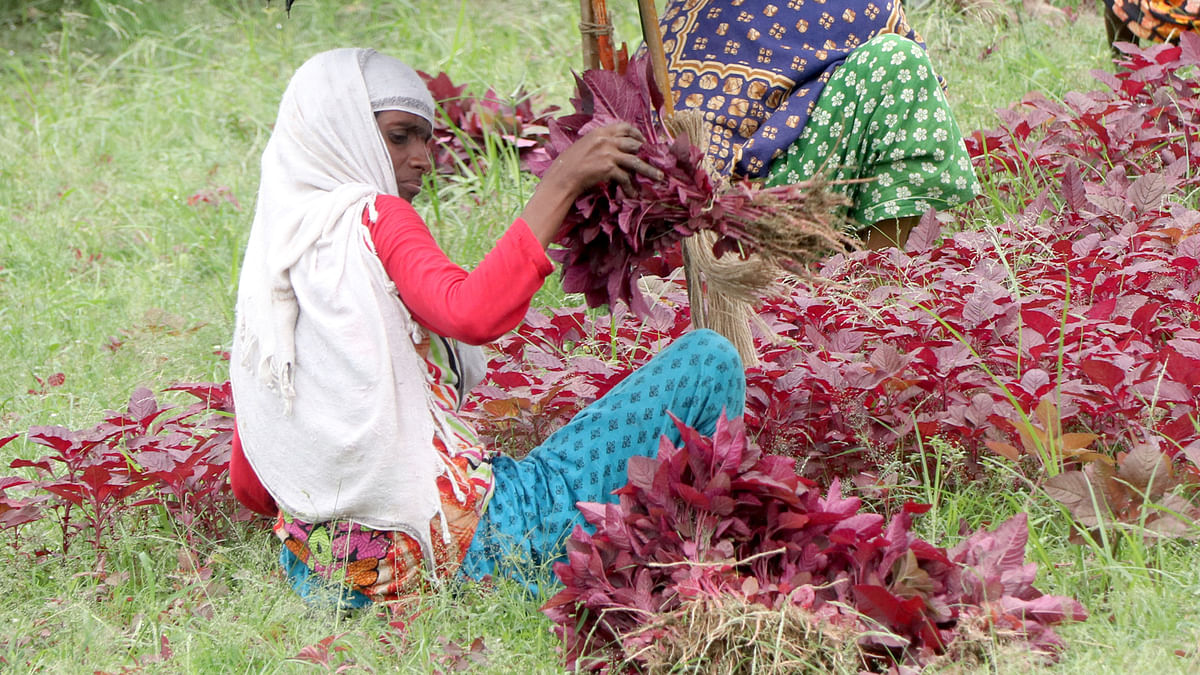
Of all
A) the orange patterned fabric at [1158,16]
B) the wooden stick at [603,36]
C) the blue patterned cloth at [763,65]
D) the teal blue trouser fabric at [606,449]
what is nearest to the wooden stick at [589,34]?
the wooden stick at [603,36]

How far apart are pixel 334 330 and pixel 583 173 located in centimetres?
54

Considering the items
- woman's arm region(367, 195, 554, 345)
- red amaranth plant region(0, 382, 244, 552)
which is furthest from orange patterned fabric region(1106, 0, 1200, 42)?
red amaranth plant region(0, 382, 244, 552)

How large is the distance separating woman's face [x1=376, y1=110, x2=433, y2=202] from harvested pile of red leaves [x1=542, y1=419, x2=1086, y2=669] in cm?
72

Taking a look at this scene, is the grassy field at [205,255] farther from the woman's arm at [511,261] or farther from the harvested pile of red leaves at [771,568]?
the woman's arm at [511,261]

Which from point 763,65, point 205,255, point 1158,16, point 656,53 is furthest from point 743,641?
point 1158,16

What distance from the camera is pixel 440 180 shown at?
17.0 feet

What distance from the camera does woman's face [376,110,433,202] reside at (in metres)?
2.46

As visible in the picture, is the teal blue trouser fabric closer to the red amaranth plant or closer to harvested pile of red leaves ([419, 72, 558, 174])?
the red amaranth plant

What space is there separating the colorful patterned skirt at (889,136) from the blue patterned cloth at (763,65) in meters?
0.06

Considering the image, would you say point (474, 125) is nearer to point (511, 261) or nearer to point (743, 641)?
point (511, 261)

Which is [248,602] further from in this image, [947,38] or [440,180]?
[947,38]

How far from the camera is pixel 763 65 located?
3680mm

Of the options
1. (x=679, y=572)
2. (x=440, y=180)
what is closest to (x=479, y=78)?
(x=440, y=180)

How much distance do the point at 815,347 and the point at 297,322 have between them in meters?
1.23
